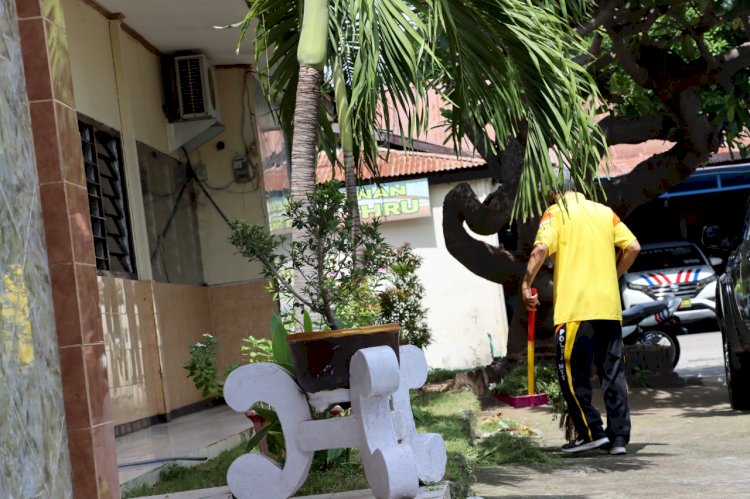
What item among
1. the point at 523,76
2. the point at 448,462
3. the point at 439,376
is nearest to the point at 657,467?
the point at 448,462

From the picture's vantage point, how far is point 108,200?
11109mm

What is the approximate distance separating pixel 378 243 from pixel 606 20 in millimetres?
6408

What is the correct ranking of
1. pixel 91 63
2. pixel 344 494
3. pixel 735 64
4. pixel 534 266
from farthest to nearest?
pixel 735 64, pixel 91 63, pixel 534 266, pixel 344 494

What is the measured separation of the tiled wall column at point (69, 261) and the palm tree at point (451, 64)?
2.77 m

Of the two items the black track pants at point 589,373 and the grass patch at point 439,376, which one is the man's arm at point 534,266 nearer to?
the black track pants at point 589,373

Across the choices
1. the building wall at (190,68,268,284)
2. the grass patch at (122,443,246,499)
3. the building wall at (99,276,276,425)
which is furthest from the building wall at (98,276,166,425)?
the grass patch at (122,443,246,499)

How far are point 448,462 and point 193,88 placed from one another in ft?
24.7

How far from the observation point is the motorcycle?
45.2ft

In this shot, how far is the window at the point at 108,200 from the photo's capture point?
34.4 ft

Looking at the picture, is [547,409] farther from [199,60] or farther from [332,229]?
[332,229]

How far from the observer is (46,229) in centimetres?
336

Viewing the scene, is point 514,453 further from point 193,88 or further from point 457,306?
point 457,306

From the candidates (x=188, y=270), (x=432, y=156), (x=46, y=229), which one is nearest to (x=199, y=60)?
(x=188, y=270)

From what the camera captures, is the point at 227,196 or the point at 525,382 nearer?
the point at 525,382
